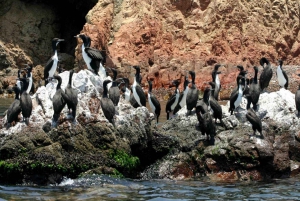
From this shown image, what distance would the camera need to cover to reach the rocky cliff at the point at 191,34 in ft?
126

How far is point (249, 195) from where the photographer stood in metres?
15.0

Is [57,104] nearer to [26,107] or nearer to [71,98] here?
[71,98]

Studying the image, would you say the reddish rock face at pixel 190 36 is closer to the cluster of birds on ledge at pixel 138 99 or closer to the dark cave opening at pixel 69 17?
the dark cave opening at pixel 69 17

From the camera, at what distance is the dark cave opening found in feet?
150

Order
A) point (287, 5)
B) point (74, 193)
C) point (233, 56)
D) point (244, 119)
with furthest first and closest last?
point (287, 5) < point (233, 56) < point (244, 119) < point (74, 193)

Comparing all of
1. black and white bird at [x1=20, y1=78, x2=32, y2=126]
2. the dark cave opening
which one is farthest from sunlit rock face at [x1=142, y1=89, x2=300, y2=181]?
the dark cave opening

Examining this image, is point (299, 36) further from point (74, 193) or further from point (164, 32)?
point (74, 193)

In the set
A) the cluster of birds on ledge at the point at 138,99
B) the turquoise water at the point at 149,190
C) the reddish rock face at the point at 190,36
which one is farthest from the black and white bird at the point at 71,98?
the reddish rock face at the point at 190,36

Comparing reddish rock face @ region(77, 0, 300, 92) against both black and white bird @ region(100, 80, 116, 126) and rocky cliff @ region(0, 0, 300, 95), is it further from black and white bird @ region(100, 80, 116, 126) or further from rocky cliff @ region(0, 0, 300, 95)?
black and white bird @ region(100, 80, 116, 126)

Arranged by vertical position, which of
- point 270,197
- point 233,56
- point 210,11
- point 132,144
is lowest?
point 270,197

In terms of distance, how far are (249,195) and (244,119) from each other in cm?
395

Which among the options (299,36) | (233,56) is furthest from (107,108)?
(299,36)

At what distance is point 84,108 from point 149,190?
2854 millimetres

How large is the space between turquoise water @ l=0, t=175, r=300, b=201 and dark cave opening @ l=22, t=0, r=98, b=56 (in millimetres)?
30181
